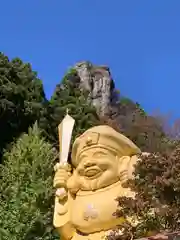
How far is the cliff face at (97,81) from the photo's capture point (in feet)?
83.5

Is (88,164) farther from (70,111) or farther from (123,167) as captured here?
(70,111)

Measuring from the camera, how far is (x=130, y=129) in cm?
1908

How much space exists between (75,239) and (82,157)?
1.02m

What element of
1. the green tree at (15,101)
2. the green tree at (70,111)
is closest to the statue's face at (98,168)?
the green tree at (70,111)

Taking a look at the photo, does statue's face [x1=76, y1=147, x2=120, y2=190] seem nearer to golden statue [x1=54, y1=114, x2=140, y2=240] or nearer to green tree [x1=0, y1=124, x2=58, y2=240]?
golden statue [x1=54, y1=114, x2=140, y2=240]

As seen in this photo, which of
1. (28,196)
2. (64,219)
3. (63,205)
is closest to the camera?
(64,219)

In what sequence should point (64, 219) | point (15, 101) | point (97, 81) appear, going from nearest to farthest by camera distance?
point (64, 219), point (15, 101), point (97, 81)

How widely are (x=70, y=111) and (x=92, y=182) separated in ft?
31.0

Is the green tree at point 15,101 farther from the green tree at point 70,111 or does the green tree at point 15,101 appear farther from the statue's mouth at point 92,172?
the statue's mouth at point 92,172

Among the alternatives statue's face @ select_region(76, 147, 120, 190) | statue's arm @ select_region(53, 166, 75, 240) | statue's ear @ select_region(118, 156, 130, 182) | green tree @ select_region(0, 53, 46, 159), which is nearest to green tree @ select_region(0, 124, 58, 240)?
statue's arm @ select_region(53, 166, 75, 240)

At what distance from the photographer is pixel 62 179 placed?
7.65 meters

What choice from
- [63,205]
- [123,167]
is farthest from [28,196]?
[123,167]

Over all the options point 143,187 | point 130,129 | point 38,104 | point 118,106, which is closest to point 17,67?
point 38,104

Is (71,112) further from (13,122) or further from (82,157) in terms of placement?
(82,157)
